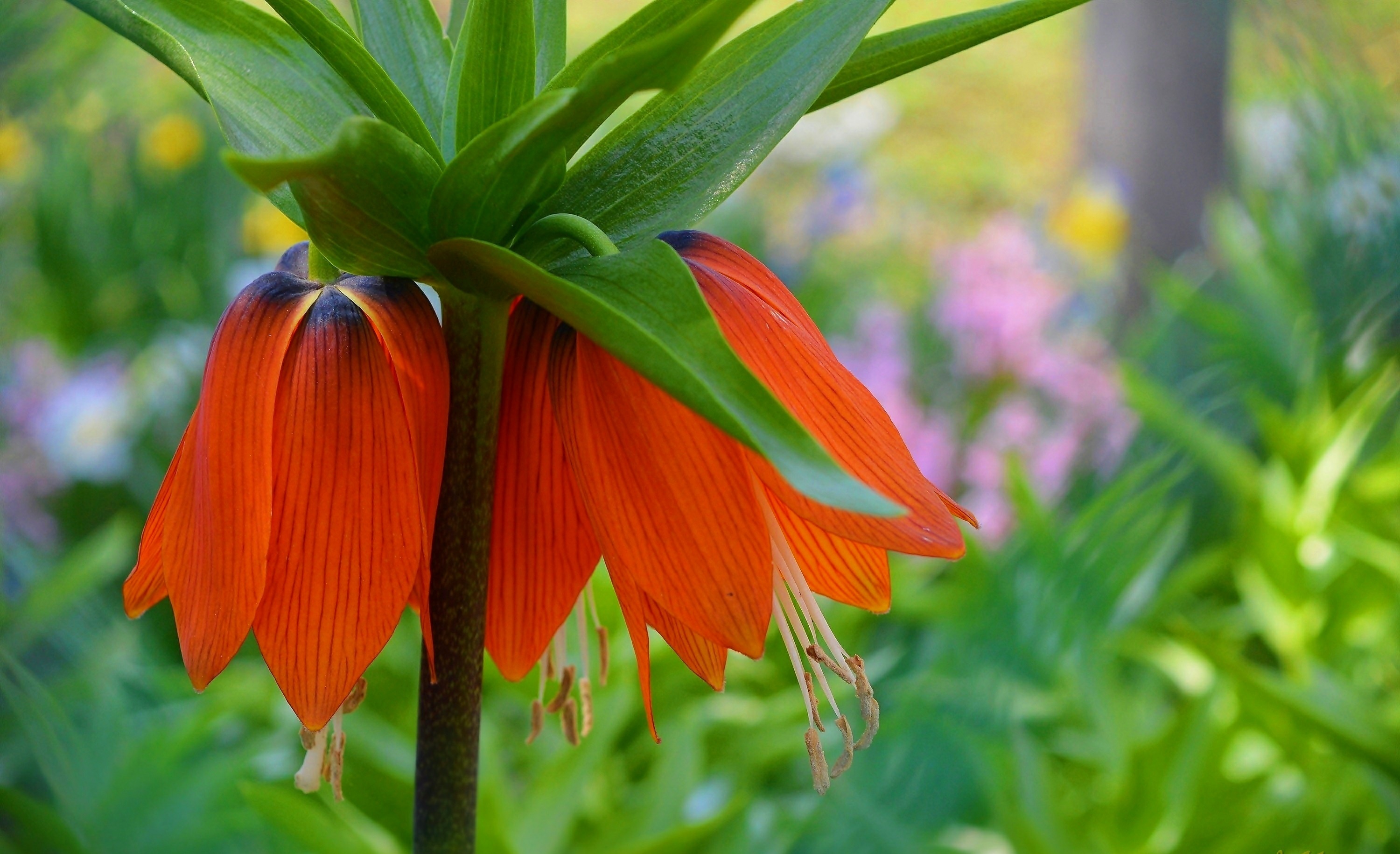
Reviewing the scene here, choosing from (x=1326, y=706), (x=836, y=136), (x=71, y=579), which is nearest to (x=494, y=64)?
(x=71, y=579)

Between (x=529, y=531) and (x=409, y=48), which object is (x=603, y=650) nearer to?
(x=529, y=531)

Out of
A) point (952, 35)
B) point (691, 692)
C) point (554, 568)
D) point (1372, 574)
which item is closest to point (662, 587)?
point (554, 568)

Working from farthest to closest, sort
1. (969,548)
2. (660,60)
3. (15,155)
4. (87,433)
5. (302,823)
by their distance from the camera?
(15,155) → (87,433) → (969,548) → (302,823) → (660,60)

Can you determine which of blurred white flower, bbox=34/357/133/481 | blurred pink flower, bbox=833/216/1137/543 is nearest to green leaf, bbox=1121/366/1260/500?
blurred pink flower, bbox=833/216/1137/543

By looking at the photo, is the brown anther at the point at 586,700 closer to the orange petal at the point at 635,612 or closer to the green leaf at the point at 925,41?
the orange petal at the point at 635,612

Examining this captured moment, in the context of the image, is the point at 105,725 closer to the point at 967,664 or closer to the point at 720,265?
the point at 720,265

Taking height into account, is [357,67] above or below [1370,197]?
above

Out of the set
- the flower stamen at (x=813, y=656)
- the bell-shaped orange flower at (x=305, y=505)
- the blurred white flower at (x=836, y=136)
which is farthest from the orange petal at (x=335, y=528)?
the blurred white flower at (x=836, y=136)
